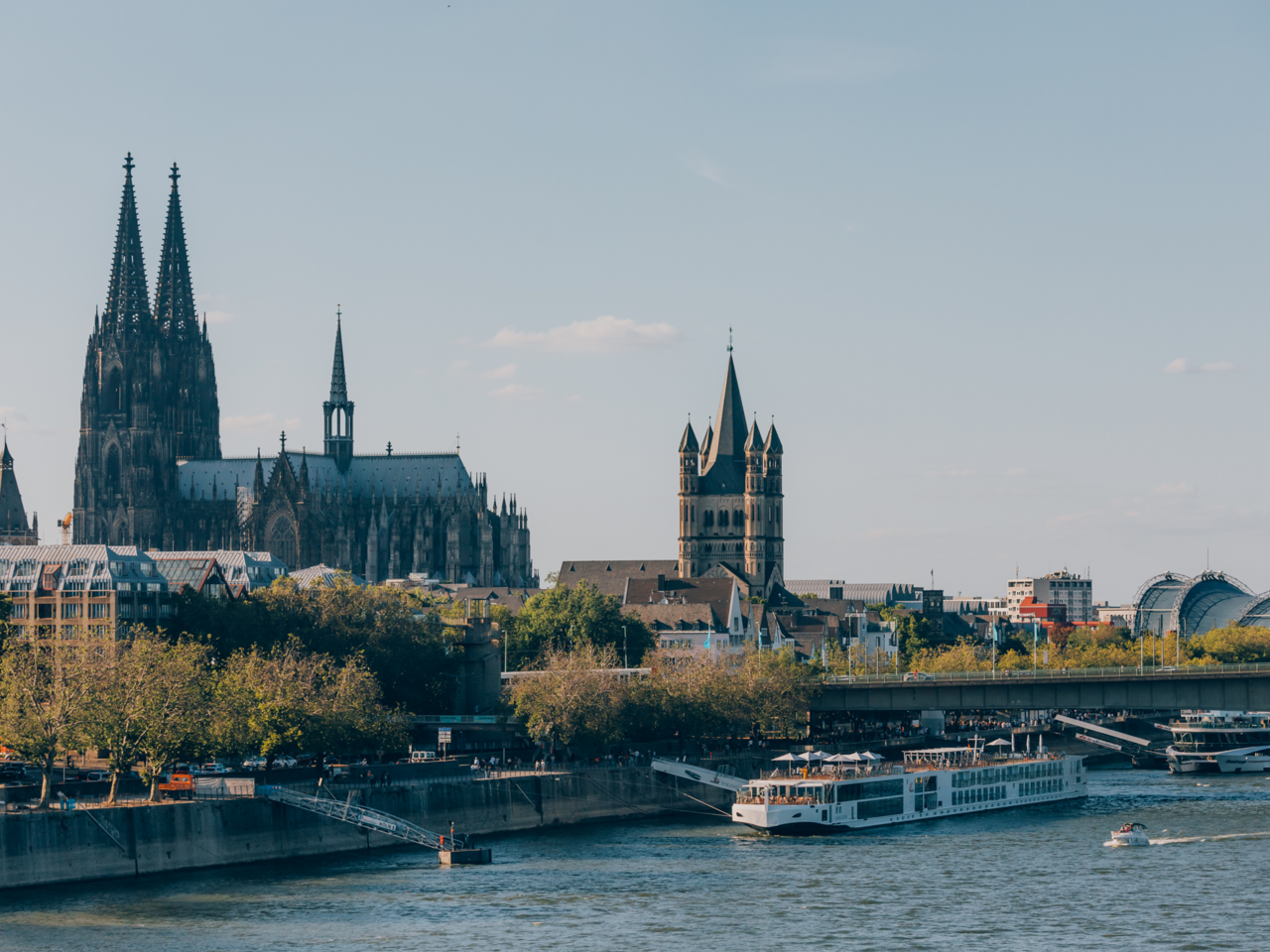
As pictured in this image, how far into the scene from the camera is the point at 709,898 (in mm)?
76625

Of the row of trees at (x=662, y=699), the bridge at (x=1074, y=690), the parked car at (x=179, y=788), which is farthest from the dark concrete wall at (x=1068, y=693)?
A: the parked car at (x=179, y=788)

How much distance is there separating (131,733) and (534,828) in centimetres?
2290

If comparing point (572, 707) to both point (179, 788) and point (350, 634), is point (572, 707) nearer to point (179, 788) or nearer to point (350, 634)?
point (350, 634)

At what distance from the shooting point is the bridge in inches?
4705

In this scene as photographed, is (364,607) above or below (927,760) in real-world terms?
above

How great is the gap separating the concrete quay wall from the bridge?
26.7 metres

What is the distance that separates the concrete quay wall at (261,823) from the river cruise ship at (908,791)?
797 cm

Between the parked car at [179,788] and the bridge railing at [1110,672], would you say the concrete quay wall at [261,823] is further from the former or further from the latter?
the bridge railing at [1110,672]

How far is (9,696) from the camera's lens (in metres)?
89.4

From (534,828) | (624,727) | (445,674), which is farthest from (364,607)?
(534,828)

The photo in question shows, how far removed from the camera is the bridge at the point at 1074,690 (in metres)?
120

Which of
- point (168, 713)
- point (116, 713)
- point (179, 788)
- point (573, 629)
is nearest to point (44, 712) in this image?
point (116, 713)

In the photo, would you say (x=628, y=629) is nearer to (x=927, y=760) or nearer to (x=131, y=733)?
(x=927, y=760)

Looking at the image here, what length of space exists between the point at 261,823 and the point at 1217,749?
94446 millimetres
